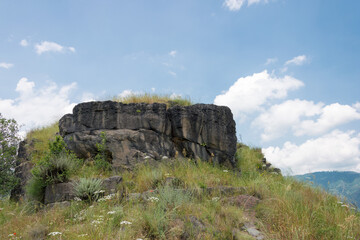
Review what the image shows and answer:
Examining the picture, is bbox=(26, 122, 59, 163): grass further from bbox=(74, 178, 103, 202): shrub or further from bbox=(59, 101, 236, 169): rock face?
bbox=(74, 178, 103, 202): shrub

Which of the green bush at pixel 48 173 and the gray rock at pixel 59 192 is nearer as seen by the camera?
the gray rock at pixel 59 192

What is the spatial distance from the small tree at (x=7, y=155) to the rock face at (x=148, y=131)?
106 inches

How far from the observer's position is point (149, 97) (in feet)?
47.2

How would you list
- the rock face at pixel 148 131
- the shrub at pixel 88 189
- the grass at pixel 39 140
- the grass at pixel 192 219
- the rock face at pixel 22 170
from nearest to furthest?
the grass at pixel 192 219
the shrub at pixel 88 189
the rock face at pixel 148 131
the rock face at pixel 22 170
the grass at pixel 39 140

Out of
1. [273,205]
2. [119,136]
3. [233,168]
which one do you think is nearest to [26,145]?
[119,136]

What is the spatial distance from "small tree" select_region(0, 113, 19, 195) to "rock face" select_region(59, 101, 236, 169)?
2.68 meters

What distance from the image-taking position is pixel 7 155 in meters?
11.3

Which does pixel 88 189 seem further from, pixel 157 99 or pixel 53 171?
pixel 157 99

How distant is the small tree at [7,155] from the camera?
1084cm

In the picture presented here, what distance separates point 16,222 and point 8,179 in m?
6.25

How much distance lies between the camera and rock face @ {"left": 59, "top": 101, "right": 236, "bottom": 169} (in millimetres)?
9672

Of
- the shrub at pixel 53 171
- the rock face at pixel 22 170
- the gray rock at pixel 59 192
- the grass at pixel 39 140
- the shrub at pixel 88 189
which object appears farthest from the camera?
the grass at pixel 39 140

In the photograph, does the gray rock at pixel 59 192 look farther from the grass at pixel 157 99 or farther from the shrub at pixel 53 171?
the grass at pixel 157 99

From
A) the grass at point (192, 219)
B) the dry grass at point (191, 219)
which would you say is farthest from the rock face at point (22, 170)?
the grass at point (192, 219)
